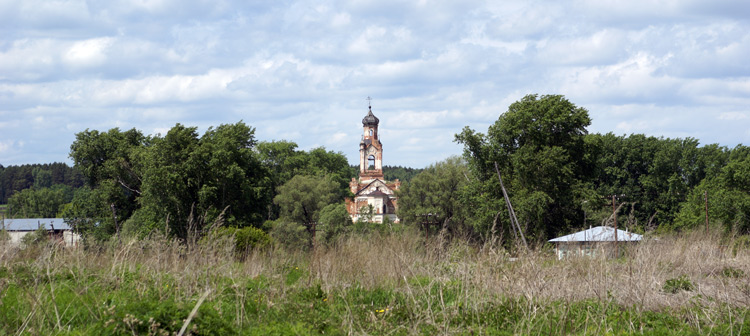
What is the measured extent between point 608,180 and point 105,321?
50400mm

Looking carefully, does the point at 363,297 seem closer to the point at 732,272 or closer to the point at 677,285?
the point at 677,285

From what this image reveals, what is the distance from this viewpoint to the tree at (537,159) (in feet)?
107

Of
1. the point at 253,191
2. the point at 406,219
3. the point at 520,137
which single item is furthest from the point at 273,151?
the point at 520,137

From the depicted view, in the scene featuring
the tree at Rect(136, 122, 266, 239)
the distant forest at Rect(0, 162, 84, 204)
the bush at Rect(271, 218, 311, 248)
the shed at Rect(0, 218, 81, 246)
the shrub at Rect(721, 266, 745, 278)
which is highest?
the distant forest at Rect(0, 162, 84, 204)

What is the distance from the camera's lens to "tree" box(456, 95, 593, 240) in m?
32.8

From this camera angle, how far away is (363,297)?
8789mm

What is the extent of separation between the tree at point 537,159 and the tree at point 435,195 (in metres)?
12.0

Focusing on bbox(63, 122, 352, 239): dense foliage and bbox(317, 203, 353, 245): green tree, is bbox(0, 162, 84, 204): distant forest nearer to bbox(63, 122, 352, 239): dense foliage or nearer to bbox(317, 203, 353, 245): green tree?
bbox(63, 122, 352, 239): dense foliage

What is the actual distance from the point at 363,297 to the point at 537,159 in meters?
25.2

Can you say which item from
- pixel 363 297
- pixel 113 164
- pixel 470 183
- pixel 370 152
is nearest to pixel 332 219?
pixel 470 183

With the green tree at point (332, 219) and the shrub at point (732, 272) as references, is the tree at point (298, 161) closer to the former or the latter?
the green tree at point (332, 219)

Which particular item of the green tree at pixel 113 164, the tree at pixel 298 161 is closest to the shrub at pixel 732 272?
the green tree at pixel 113 164

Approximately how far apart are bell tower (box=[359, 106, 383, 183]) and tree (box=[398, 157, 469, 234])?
1677 inches

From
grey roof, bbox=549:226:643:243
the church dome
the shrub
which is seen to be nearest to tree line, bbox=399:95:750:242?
grey roof, bbox=549:226:643:243
